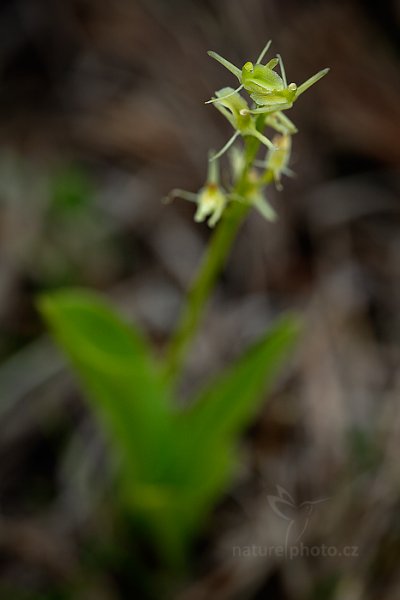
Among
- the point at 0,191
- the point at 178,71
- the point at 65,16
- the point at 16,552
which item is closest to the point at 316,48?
the point at 178,71

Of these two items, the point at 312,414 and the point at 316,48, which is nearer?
the point at 312,414

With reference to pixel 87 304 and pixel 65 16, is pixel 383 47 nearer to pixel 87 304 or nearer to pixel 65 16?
pixel 65 16

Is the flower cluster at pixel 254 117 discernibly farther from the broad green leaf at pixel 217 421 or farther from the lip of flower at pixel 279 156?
the broad green leaf at pixel 217 421

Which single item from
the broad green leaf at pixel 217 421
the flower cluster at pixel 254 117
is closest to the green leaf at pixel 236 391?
the broad green leaf at pixel 217 421

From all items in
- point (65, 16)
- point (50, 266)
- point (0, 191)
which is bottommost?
point (50, 266)

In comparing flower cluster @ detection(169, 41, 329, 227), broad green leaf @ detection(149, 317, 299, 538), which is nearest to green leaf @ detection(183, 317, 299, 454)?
broad green leaf @ detection(149, 317, 299, 538)

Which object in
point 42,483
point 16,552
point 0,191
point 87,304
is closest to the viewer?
point 87,304

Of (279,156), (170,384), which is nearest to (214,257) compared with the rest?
(279,156)
